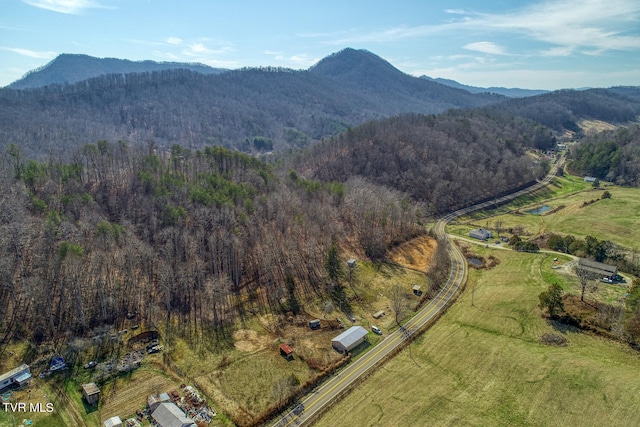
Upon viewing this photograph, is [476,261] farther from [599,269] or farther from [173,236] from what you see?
[173,236]

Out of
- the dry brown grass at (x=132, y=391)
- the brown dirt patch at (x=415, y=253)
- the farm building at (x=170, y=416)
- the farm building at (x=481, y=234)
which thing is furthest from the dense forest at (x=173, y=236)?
the farm building at (x=170, y=416)

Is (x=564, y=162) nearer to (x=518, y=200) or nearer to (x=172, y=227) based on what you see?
(x=518, y=200)

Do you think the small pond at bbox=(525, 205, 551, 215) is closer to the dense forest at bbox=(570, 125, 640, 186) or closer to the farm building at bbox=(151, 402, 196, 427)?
the dense forest at bbox=(570, 125, 640, 186)

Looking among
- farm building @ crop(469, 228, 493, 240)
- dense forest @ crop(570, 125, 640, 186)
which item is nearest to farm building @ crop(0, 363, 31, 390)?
farm building @ crop(469, 228, 493, 240)

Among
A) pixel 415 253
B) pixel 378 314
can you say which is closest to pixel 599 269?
pixel 415 253

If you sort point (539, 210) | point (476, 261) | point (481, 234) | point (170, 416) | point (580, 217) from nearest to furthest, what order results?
1. point (170, 416)
2. point (476, 261)
3. point (481, 234)
4. point (580, 217)
5. point (539, 210)

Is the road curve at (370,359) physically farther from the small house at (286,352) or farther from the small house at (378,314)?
the small house at (286,352)
